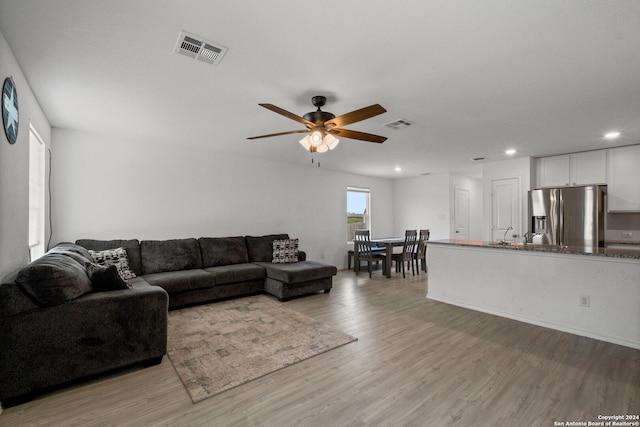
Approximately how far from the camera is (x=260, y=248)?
17.3 feet

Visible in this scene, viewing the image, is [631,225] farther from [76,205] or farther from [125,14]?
[76,205]

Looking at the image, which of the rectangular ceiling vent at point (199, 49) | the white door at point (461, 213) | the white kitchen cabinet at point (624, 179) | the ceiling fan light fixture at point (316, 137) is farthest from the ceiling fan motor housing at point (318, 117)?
the white door at point (461, 213)

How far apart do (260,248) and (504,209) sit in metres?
4.88

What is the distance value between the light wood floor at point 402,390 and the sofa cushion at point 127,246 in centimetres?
207

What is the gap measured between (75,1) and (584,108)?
445 cm

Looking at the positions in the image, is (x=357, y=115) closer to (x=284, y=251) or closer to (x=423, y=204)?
(x=284, y=251)

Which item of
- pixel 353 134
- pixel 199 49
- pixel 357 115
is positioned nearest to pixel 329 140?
pixel 353 134

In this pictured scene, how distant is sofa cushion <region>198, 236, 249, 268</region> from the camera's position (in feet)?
15.4

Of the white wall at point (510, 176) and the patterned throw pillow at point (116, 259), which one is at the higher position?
the white wall at point (510, 176)

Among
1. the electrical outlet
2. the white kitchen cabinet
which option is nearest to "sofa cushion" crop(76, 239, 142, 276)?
the electrical outlet

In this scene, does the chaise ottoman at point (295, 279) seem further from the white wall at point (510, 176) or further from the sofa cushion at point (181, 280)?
the white wall at point (510, 176)

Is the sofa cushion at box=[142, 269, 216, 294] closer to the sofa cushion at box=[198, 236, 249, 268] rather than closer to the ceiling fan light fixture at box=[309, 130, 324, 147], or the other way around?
the sofa cushion at box=[198, 236, 249, 268]

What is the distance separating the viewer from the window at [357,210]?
24.4 feet

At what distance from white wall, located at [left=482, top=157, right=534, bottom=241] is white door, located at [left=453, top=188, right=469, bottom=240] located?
52.0 inches
